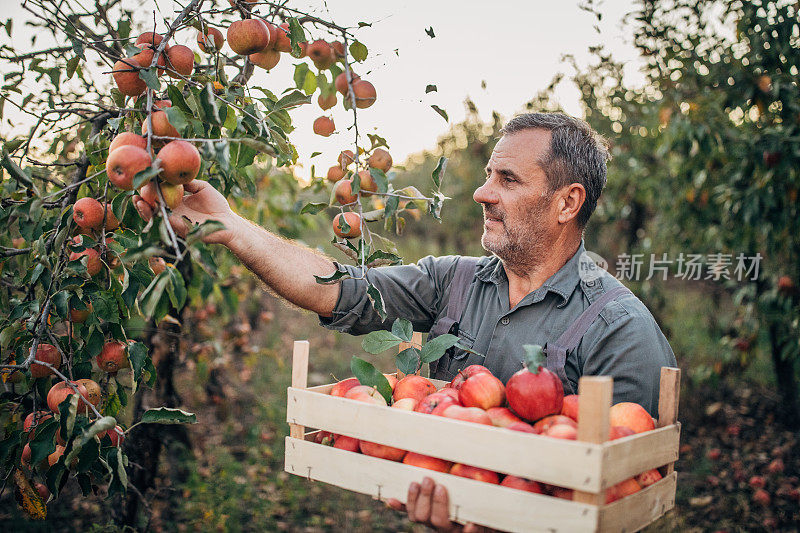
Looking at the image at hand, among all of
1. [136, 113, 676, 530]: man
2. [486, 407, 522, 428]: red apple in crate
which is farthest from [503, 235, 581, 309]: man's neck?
[486, 407, 522, 428]: red apple in crate

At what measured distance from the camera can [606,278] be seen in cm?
194

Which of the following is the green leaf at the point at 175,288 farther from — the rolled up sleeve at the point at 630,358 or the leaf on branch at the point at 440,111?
the rolled up sleeve at the point at 630,358

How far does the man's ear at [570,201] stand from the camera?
196 centimetres

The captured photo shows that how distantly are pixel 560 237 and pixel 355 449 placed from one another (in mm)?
1037

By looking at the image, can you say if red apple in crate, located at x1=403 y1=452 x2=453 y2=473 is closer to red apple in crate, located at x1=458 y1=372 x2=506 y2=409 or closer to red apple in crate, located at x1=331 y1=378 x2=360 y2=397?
red apple in crate, located at x1=458 y1=372 x2=506 y2=409

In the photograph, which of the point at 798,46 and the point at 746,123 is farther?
the point at 746,123

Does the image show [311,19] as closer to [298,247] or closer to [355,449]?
[298,247]

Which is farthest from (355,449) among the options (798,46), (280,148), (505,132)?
(798,46)

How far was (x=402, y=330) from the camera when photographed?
1.59m

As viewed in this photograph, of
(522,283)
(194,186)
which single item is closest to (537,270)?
(522,283)

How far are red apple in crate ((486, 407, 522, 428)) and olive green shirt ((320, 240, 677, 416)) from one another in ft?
1.47

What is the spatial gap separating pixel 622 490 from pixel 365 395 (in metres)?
0.56

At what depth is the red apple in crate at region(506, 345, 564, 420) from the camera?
1.25 m

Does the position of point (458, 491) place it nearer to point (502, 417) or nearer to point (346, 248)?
point (502, 417)
